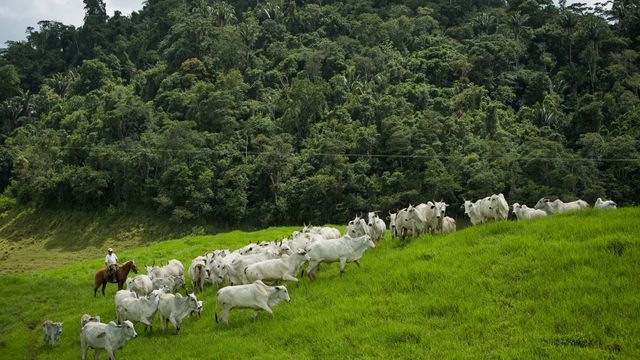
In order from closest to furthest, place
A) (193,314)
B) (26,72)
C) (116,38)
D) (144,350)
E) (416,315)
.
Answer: (416,315) → (144,350) → (193,314) → (26,72) → (116,38)

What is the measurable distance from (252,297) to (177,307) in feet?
7.42

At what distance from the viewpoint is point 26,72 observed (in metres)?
109

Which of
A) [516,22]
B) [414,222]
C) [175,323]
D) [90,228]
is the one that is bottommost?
[90,228]

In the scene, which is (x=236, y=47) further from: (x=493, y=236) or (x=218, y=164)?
(x=493, y=236)

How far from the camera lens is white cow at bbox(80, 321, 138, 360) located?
1313 centimetres

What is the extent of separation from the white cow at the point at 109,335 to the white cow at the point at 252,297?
2.21 meters

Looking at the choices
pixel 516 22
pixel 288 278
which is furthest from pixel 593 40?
pixel 288 278

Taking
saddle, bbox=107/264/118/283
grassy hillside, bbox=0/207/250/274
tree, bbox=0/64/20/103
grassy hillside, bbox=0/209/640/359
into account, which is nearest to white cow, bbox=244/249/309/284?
grassy hillside, bbox=0/209/640/359

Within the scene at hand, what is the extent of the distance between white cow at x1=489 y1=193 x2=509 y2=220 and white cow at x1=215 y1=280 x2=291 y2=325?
8830 millimetres

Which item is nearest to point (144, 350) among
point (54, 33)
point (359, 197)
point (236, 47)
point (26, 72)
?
point (359, 197)

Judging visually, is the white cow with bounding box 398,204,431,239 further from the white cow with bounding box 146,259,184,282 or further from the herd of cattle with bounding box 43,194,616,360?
the white cow with bounding box 146,259,184,282

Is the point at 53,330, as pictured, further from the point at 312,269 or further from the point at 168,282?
the point at 312,269

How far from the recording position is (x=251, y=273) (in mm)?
15312

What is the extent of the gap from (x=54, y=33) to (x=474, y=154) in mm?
102426
